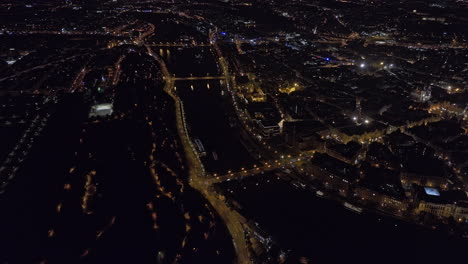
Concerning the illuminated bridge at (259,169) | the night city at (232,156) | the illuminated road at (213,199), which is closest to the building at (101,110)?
the night city at (232,156)

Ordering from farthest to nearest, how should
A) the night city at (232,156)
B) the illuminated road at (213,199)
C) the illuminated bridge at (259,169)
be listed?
the illuminated bridge at (259,169)
the night city at (232,156)
the illuminated road at (213,199)

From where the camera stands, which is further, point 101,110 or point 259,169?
point 101,110

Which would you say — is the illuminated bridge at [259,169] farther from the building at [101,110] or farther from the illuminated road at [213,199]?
the building at [101,110]

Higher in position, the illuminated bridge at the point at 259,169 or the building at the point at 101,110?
the building at the point at 101,110

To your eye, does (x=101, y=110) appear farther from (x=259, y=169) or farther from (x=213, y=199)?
(x=259, y=169)

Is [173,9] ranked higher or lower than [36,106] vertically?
higher

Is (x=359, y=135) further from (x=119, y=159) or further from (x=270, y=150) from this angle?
(x=119, y=159)

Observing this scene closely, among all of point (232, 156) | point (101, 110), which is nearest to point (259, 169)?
point (232, 156)

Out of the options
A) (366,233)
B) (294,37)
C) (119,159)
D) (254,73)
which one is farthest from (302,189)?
(294,37)
